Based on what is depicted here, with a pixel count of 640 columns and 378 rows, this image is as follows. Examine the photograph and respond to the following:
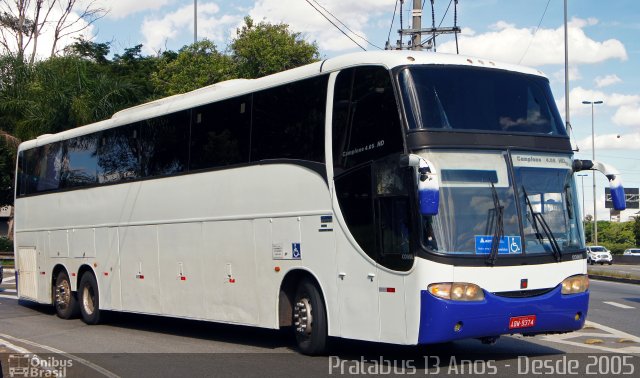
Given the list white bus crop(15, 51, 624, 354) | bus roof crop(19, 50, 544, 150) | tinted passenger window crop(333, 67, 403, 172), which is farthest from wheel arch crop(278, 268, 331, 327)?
bus roof crop(19, 50, 544, 150)

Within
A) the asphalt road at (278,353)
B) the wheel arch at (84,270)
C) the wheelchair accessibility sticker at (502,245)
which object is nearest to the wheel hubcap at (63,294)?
the wheel arch at (84,270)

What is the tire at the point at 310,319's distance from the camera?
1153 centimetres

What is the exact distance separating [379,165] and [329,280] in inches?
71.6

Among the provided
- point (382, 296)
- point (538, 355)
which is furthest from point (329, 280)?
point (538, 355)

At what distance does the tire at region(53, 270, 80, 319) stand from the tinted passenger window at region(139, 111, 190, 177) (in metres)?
4.32

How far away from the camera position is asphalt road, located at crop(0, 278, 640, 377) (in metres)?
10.5

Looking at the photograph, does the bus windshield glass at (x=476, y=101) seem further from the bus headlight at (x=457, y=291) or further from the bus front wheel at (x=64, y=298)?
the bus front wheel at (x=64, y=298)

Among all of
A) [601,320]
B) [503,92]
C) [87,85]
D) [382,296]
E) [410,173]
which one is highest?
[87,85]

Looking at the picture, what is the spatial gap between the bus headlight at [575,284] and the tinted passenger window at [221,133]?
5088 millimetres

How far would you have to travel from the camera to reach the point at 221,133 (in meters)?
14.0

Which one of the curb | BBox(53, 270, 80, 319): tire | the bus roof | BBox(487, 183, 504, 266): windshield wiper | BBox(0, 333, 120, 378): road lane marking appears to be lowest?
the curb

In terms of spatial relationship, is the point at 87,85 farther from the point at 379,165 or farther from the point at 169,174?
the point at 379,165

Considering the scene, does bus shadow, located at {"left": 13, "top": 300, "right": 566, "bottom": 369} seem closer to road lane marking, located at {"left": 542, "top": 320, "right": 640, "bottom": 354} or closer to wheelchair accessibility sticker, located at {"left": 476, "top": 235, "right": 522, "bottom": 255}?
road lane marking, located at {"left": 542, "top": 320, "right": 640, "bottom": 354}

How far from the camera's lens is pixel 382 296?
10.5 metres
